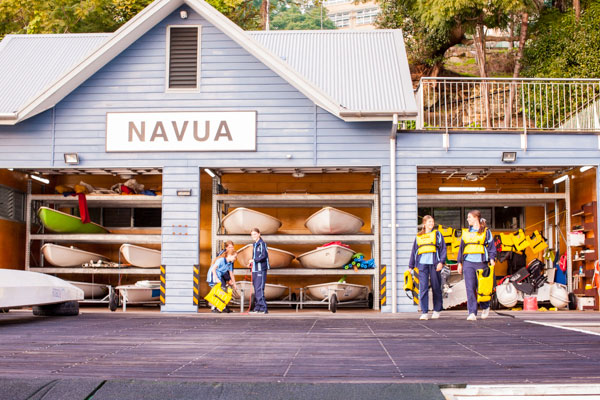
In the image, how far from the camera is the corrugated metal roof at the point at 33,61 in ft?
57.7

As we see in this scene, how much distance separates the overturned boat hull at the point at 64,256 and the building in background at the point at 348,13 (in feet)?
222

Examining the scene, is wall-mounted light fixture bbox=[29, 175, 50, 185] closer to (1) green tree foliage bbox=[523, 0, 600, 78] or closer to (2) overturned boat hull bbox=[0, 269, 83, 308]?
(2) overturned boat hull bbox=[0, 269, 83, 308]

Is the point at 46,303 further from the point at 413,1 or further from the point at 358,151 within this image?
the point at 413,1

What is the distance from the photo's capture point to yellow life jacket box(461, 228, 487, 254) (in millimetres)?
12875

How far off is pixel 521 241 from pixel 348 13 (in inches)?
2787

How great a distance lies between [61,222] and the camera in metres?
18.3

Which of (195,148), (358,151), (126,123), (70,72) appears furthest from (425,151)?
(70,72)

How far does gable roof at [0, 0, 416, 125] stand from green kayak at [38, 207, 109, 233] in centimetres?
277

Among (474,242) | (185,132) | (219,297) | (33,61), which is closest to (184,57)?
(185,132)

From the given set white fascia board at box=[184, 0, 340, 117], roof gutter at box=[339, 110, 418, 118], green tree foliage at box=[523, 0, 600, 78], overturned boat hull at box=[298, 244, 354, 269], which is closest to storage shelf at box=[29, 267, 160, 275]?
overturned boat hull at box=[298, 244, 354, 269]

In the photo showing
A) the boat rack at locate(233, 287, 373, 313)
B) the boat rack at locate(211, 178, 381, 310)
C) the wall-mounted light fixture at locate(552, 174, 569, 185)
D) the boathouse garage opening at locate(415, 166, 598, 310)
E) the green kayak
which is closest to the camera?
the boat rack at locate(233, 287, 373, 313)

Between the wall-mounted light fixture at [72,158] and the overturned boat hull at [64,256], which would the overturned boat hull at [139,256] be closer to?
the overturned boat hull at [64,256]

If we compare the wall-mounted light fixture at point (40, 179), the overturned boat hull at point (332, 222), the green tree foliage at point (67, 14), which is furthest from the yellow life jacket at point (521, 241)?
the green tree foliage at point (67, 14)

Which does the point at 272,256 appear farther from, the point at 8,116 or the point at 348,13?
the point at 348,13
